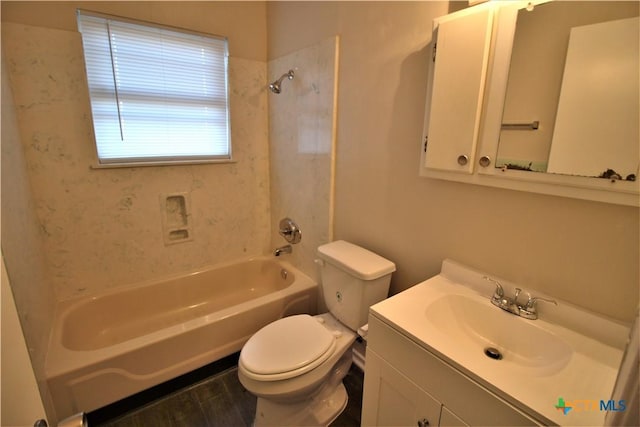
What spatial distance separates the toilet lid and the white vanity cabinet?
28 cm

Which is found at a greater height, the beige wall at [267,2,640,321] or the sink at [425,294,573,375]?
the beige wall at [267,2,640,321]

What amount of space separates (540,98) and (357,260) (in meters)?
0.96

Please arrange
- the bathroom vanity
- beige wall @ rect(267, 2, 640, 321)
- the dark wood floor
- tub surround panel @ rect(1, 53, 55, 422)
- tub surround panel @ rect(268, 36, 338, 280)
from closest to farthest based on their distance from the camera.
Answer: the bathroom vanity
beige wall @ rect(267, 2, 640, 321)
tub surround panel @ rect(1, 53, 55, 422)
the dark wood floor
tub surround panel @ rect(268, 36, 338, 280)

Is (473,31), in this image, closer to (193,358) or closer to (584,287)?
(584,287)

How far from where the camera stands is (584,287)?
975mm

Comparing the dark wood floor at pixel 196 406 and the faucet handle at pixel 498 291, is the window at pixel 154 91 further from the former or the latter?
the faucet handle at pixel 498 291

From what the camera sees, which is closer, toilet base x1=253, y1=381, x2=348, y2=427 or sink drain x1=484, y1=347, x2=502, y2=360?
sink drain x1=484, y1=347, x2=502, y2=360

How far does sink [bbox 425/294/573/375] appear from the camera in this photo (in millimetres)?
942

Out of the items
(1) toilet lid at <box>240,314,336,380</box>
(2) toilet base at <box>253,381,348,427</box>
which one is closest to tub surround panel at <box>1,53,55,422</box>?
(1) toilet lid at <box>240,314,336,380</box>

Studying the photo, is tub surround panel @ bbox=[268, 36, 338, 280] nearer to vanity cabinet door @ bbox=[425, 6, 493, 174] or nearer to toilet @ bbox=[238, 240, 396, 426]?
toilet @ bbox=[238, 240, 396, 426]

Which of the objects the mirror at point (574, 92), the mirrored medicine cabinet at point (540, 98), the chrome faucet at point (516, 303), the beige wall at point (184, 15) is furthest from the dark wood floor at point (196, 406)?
the beige wall at point (184, 15)

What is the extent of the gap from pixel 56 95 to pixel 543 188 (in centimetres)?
240

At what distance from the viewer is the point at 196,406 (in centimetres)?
166

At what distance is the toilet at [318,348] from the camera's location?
4.30ft
